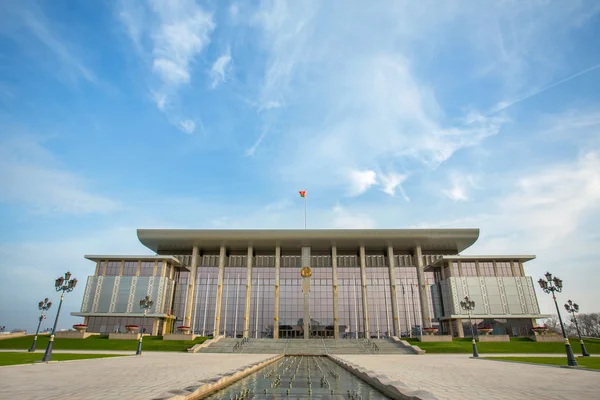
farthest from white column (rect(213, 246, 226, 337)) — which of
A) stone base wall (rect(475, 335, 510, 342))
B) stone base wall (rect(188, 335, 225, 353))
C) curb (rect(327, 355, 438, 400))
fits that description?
→ curb (rect(327, 355, 438, 400))

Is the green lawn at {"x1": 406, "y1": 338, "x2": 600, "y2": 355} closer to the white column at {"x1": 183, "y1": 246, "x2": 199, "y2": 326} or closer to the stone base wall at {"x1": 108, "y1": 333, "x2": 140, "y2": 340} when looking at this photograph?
the white column at {"x1": 183, "y1": 246, "x2": 199, "y2": 326}

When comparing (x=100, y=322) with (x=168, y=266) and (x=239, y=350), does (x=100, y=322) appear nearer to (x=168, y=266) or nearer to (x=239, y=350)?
(x=168, y=266)

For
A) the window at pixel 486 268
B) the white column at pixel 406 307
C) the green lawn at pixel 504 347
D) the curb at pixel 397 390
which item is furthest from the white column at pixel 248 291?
the curb at pixel 397 390

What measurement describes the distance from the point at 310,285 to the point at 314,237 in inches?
353

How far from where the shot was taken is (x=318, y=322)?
53.3m

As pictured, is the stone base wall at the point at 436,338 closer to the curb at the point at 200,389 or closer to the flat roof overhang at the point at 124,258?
the curb at the point at 200,389

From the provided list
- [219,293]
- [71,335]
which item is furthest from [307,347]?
[71,335]

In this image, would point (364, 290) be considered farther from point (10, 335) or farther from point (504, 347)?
point (10, 335)

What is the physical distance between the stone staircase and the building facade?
402 inches

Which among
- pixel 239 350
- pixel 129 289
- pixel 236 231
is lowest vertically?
pixel 239 350

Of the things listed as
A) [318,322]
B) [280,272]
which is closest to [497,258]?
[318,322]

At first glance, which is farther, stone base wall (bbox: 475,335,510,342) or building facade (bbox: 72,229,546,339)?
building facade (bbox: 72,229,546,339)

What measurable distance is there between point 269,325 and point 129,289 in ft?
72.5

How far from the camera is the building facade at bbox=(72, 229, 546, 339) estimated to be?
4950 centimetres
